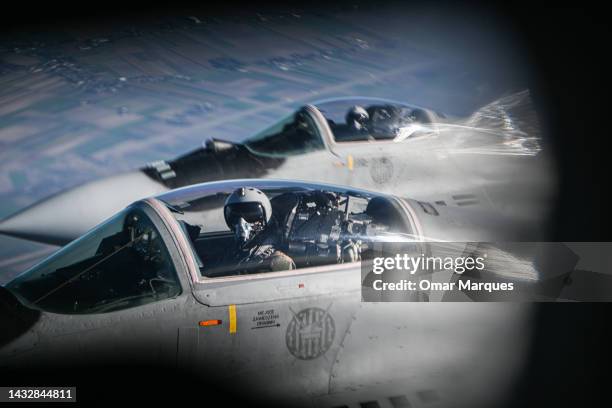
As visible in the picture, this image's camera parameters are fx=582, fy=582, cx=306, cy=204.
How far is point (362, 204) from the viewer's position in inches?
148

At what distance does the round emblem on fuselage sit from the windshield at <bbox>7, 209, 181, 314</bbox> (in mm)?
693

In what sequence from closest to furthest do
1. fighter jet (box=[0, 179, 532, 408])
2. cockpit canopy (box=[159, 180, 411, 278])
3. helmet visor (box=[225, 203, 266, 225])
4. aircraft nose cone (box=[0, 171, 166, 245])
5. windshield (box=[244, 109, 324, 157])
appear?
fighter jet (box=[0, 179, 532, 408]) < cockpit canopy (box=[159, 180, 411, 278]) < helmet visor (box=[225, 203, 266, 225]) < aircraft nose cone (box=[0, 171, 166, 245]) < windshield (box=[244, 109, 324, 157])

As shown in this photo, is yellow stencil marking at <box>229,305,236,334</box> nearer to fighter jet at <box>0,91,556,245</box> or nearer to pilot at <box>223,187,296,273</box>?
pilot at <box>223,187,296,273</box>

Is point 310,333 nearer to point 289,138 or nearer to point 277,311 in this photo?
point 277,311

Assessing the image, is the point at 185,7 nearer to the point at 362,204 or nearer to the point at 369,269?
the point at 362,204

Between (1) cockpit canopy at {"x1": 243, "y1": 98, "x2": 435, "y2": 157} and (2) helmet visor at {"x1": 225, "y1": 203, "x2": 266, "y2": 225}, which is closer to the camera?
(2) helmet visor at {"x1": 225, "y1": 203, "x2": 266, "y2": 225}

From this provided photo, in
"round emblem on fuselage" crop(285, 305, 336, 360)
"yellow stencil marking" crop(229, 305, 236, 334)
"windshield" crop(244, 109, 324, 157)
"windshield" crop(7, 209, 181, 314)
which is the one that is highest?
"windshield" crop(244, 109, 324, 157)

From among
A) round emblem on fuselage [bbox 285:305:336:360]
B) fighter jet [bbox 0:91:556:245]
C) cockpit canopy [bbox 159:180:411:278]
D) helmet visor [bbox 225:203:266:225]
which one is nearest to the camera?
round emblem on fuselage [bbox 285:305:336:360]

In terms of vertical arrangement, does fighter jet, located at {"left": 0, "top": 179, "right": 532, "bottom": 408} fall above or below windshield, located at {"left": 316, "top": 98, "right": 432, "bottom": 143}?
below

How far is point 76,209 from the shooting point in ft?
17.8

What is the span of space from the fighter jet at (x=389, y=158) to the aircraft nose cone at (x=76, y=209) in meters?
0.02

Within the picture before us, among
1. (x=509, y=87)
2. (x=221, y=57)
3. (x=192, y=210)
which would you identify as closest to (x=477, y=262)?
(x=192, y=210)

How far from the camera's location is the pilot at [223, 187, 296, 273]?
332 cm

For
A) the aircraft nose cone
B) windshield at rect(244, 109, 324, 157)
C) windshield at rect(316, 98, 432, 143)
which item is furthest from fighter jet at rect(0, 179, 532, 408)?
windshield at rect(316, 98, 432, 143)
